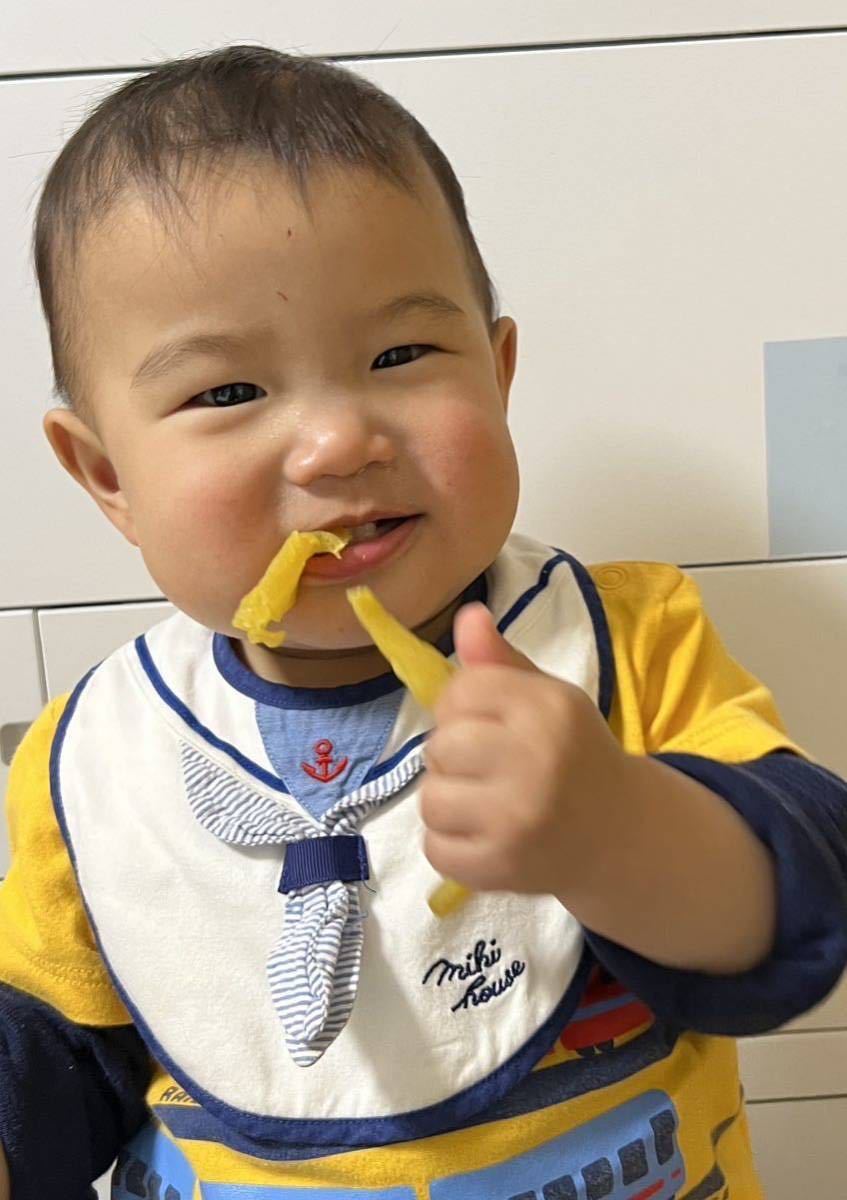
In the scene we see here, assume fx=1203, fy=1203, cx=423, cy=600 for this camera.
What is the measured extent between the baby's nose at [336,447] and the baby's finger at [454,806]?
0.16 meters

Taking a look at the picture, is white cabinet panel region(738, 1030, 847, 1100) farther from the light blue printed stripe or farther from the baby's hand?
the baby's hand

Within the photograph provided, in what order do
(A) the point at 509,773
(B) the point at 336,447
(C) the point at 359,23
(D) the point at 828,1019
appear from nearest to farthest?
(A) the point at 509,773 → (B) the point at 336,447 → (C) the point at 359,23 → (D) the point at 828,1019

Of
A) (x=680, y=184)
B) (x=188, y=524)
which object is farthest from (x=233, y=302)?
(x=680, y=184)

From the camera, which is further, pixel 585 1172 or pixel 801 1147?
pixel 801 1147

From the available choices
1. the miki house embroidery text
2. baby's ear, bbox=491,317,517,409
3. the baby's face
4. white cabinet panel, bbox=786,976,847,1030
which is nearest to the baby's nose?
the baby's face

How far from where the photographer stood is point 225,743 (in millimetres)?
587

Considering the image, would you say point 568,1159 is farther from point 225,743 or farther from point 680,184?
point 680,184

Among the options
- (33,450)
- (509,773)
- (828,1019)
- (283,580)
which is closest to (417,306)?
(283,580)

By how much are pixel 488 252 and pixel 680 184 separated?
0.39 ft

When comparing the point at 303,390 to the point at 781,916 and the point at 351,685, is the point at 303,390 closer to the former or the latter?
the point at 351,685

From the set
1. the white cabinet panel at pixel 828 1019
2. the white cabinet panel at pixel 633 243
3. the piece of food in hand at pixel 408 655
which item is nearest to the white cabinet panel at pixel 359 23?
the white cabinet panel at pixel 633 243

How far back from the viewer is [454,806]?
1.21 ft

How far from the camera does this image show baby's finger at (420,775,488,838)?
1.20 feet

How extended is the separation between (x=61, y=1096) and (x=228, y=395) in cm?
35
